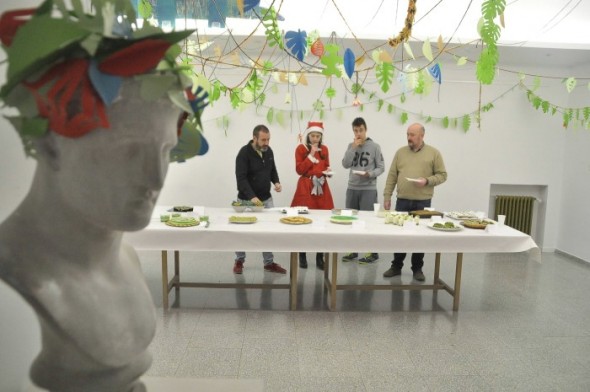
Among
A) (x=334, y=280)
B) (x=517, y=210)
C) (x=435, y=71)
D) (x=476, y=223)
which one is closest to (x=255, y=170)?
(x=334, y=280)

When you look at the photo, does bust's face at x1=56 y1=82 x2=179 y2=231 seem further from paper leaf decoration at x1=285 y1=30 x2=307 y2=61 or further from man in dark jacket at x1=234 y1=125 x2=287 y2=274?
man in dark jacket at x1=234 y1=125 x2=287 y2=274

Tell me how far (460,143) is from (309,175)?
2238mm

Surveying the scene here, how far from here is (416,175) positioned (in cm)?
399

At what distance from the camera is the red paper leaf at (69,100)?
1.95 ft

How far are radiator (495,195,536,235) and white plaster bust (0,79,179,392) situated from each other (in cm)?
542

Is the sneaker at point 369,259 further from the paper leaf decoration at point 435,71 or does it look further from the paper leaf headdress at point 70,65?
the paper leaf headdress at point 70,65

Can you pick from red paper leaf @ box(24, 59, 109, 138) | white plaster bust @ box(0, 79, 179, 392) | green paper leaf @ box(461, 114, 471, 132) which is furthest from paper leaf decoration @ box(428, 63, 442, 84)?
red paper leaf @ box(24, 59, 109, 138)

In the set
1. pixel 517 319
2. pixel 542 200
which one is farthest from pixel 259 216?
pixel 542 200

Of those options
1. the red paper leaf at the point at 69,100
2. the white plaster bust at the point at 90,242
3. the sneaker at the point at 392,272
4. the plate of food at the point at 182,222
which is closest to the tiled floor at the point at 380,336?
the sneaker at the point at 392,272

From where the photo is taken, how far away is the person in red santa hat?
13.9 feet

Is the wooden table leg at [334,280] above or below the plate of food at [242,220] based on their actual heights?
below

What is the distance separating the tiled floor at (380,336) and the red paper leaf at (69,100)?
1.89 metres

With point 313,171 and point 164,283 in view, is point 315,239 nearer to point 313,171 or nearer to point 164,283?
point 164,283

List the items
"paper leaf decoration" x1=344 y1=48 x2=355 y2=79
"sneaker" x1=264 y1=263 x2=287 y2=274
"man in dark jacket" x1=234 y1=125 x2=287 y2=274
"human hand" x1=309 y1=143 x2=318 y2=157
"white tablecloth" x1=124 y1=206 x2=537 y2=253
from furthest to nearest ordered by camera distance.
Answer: "human hand" x1=309 y1=143 x2=318 y2=157
"sneaker" x1=264 y1=263 x2=287 y2=274
"man in dark jacket" x1=234 y1=125 x2=287 y2=274
"white tablecloth" x1=124 y1=206 x2=537 y2=253
"paper leaf decoration" x1=344 y1=48 x2=355 y2=79
